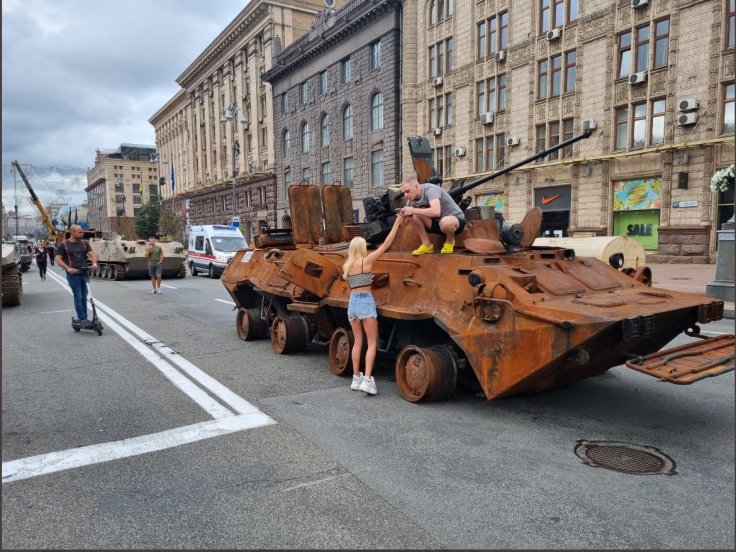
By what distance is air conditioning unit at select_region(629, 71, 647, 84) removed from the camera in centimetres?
2222

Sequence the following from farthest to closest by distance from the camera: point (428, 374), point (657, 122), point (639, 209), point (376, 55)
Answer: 1. point (376, 55)
2. point (639, 209)
3. point (657, 122)
4. point (428, 374)

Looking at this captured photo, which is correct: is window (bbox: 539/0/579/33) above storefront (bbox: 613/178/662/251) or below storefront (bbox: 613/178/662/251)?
above

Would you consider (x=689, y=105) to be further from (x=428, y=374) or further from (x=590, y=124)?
(x=428, y=374)

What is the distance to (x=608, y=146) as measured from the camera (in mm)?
24031

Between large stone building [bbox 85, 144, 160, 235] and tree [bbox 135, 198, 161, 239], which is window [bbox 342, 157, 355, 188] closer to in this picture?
tree [bbox 135, 198, 161, 239]

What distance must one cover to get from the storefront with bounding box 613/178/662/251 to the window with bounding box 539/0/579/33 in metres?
7.40

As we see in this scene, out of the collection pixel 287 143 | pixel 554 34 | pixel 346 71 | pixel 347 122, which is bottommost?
pixel 287 143

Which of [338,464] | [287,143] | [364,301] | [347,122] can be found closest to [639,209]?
[364,301]

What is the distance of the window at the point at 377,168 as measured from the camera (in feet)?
120

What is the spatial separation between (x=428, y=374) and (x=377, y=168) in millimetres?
32259

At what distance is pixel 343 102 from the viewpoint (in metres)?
39.7

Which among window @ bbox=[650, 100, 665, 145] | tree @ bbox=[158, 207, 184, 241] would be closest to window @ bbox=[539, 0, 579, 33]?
window @ bbox=[650, 100, 665, 145]

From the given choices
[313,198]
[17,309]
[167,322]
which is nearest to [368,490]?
[313,198]

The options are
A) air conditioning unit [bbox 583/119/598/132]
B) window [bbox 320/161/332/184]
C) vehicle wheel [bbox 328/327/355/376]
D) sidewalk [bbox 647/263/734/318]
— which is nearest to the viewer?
vehicle wheel [bbox 328/327/355/376]
